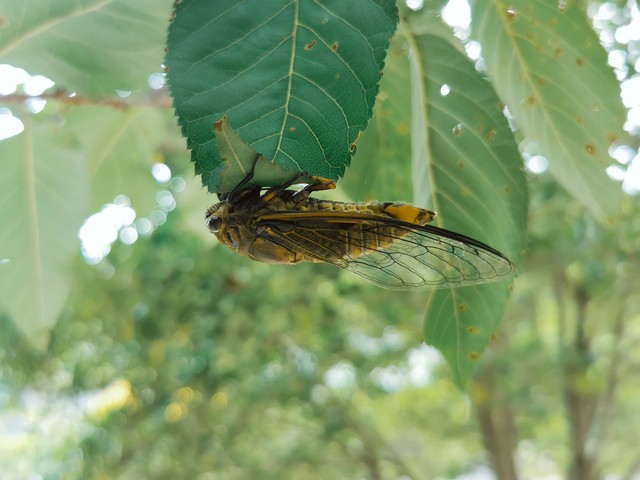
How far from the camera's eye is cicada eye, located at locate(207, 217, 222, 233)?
0.63m

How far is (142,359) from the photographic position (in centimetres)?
331

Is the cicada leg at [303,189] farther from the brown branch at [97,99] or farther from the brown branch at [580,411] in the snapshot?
the brown branch at [580,411]

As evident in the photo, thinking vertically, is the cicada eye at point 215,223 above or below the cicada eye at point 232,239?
above

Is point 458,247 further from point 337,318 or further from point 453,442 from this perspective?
point 453,442

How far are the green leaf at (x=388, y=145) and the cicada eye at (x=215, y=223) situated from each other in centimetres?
19

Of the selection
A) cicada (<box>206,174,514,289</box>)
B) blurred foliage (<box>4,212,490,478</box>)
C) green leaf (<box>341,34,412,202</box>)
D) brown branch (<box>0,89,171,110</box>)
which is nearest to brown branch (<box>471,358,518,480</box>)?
blurred foliage (<box>4,212,490,478</box>)

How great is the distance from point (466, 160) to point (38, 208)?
0.60 metres

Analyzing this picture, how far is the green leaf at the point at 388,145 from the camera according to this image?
781mm

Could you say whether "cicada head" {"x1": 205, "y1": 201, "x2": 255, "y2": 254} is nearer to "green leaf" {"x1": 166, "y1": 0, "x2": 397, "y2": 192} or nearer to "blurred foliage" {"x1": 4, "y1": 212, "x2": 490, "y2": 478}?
"green leaf" {"x1": 166, "y1": 0, "x2": 397, "y2": 192}

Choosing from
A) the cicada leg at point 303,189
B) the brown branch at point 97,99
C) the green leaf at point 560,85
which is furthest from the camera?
the brown branch at point 97,99

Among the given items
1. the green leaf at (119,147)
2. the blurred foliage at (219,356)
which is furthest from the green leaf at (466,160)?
the blurred foliage at (219,356)

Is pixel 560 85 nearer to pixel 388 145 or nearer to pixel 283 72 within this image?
pixel 388 145

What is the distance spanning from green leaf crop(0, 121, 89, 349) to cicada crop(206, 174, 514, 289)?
415 millimetres

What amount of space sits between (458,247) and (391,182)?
0.65ft
